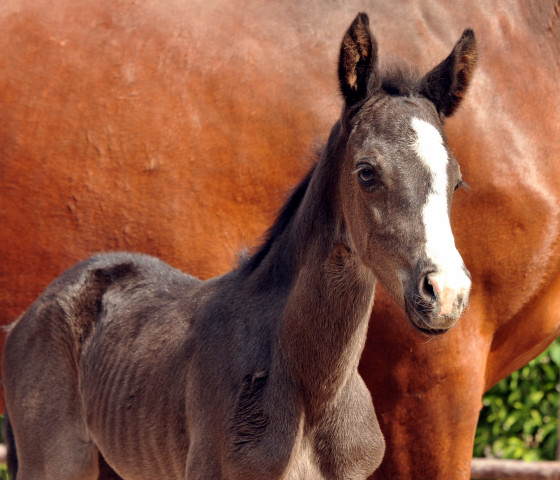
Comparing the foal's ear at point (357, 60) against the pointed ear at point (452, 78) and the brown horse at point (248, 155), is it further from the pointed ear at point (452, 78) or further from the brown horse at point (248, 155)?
the brown horse at point (248, 155)

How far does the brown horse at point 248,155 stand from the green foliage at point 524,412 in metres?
2.08

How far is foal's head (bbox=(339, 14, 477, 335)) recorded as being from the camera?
239cm

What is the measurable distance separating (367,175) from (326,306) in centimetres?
46

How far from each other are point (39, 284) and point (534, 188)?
208 centimetres

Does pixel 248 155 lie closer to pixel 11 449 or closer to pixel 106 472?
pixel 106 472

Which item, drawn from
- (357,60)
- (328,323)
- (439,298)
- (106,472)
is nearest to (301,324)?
(328,323)

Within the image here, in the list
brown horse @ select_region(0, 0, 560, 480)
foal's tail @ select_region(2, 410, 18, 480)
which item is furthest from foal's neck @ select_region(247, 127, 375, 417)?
foal's tail @ select_region(2, 410, 18, 480)

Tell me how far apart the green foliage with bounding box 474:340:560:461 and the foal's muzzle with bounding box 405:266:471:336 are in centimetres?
364

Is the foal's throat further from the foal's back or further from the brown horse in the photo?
the brown horse

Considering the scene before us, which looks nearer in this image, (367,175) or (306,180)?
(367,175)

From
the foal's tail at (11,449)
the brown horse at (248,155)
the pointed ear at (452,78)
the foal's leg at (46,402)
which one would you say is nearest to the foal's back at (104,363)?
the foal's leg at (46,402)

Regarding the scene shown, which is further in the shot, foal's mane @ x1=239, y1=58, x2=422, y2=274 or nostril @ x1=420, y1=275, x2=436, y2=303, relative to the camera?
foal's mane @ x1=239, y1=58, x2=422, y2=274

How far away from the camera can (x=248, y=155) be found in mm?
3805

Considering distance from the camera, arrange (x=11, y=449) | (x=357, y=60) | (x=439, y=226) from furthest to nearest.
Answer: (x=11, y=449) → (x=357, y=60) → (x=439, y=226)
